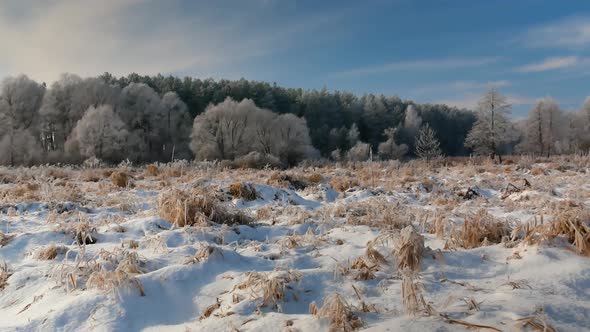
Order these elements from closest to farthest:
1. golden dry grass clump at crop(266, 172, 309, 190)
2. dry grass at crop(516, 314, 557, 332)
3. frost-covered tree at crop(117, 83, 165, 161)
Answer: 1. dry grass at crop(516, 314, 557, 332)
2. golden dry grass clump at crop(266, 172, 309, 190)
3. frost-covered tree at crop(117, 83, 165, 161)

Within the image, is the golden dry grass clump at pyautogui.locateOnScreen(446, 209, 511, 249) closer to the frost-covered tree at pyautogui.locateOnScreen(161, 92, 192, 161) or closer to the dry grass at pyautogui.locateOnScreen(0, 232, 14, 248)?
the dry grass at pyautogui.locateOnScreen(0, 232, 14, 248)

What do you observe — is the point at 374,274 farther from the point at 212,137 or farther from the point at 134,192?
the point at 212,137

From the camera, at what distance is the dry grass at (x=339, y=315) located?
2.04 meters

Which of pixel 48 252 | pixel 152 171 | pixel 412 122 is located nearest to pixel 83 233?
pixel 48 252

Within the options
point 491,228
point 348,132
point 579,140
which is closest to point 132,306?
point 491,228

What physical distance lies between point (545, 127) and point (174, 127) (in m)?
48.7

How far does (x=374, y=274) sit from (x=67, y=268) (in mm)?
2383

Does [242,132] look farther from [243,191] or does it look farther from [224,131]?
[243,191]

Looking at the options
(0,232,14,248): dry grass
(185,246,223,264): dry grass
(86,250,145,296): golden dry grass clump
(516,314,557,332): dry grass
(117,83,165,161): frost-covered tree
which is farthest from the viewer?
(117,83,165,161): frost-covered tree

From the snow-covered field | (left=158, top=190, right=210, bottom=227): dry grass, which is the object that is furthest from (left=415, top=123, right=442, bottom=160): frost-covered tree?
the snow-covered field

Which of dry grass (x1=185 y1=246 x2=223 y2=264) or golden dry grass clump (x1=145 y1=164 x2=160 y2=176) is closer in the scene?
dry grass (x1=185 y1=246 x2=223 y2=264)

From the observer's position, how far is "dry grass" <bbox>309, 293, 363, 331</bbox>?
2039 millimetres

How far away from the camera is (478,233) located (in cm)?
353

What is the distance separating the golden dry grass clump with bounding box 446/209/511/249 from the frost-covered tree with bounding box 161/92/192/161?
46818 mm
